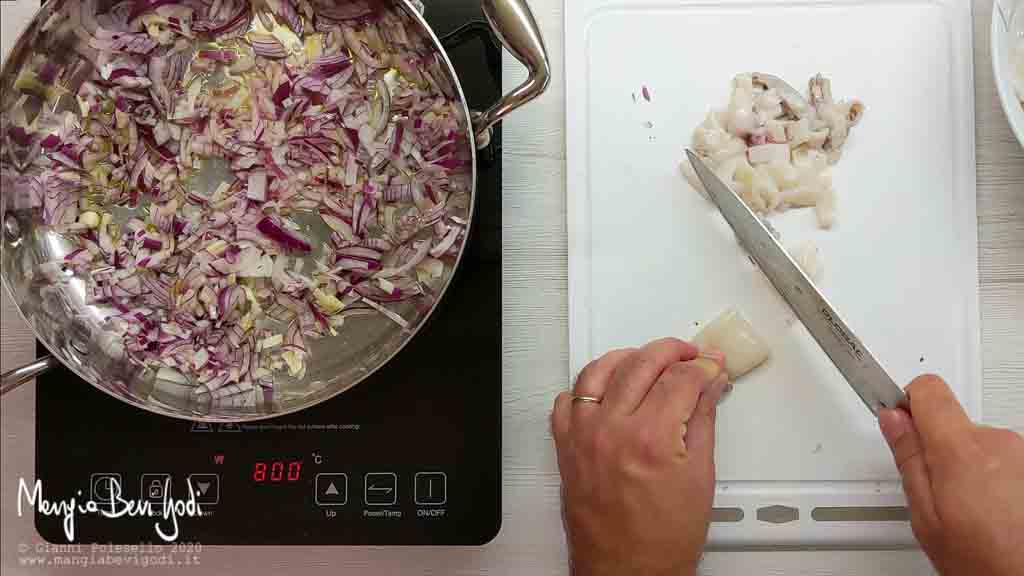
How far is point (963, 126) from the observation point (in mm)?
808

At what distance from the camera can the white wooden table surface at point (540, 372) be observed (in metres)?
0.81

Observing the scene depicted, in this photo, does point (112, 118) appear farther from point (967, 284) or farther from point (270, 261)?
point (967, 284)

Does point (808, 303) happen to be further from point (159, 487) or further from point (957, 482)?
point (159, 487)

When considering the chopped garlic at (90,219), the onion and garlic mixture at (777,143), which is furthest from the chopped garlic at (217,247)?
the onion and garlic mixture at (777,143)

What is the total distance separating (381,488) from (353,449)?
0.16 feet

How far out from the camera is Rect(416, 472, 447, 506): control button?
2.61 feet

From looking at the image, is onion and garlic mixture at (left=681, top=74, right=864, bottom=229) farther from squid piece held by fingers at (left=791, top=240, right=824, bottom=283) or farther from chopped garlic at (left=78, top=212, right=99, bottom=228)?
chopped garlic at (left=78, top=212, right=99, bottom=228)

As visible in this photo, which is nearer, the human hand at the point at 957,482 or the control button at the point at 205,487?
the human hand at the point at 957,482

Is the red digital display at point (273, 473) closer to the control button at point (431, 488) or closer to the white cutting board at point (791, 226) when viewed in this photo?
the control button at point (431, 488)

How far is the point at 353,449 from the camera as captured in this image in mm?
804

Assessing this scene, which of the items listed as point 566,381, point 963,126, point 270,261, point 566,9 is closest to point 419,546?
point 566,381

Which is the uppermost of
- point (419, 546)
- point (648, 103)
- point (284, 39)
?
point (284, 39)

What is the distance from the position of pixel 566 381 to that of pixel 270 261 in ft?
1.06

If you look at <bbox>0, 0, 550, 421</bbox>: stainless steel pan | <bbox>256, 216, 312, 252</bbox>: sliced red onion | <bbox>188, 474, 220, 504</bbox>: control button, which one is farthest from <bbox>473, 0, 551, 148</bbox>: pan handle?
<bbox>188, 474, 220, 504</bbox>: control button
